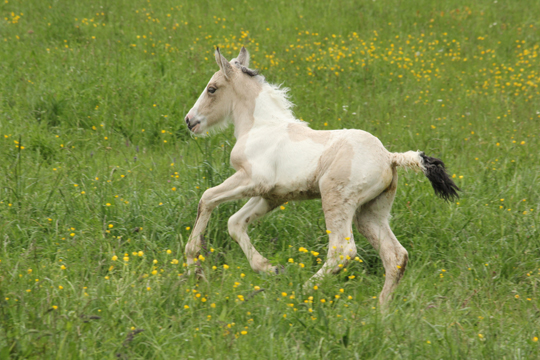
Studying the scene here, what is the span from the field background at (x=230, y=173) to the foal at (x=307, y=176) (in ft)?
0.78

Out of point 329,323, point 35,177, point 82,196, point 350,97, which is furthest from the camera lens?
point 350,97

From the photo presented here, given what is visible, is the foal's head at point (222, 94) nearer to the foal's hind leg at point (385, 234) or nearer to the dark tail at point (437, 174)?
the foal's hind leg at point (385, 234)

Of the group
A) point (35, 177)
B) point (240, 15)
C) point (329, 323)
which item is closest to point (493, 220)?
point (329, 323)

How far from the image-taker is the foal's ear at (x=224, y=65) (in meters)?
5.08

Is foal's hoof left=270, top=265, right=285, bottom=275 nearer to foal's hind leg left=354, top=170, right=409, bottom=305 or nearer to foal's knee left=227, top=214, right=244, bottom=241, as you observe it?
foal's knee left=227, top=214, right=244, bottom=241

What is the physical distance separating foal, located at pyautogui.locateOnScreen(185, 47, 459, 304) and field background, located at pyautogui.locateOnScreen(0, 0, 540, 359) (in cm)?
24

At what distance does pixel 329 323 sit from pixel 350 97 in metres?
5.55

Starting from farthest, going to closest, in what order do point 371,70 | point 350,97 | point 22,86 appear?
point 371,70 < point 350,97 < point 22,86

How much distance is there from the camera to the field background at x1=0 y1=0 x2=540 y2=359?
3484mm

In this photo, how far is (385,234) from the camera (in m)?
4.68

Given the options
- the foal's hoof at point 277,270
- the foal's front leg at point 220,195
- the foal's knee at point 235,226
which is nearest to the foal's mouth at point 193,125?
the foal's front leg at point 220,195

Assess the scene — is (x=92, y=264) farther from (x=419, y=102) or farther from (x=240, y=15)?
(x=240, y=15)

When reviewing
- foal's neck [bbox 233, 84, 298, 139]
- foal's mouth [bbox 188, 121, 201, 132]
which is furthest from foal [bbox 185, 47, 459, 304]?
foal's mouth [bbox 188, 121, 201, 132]

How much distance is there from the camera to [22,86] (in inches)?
309
